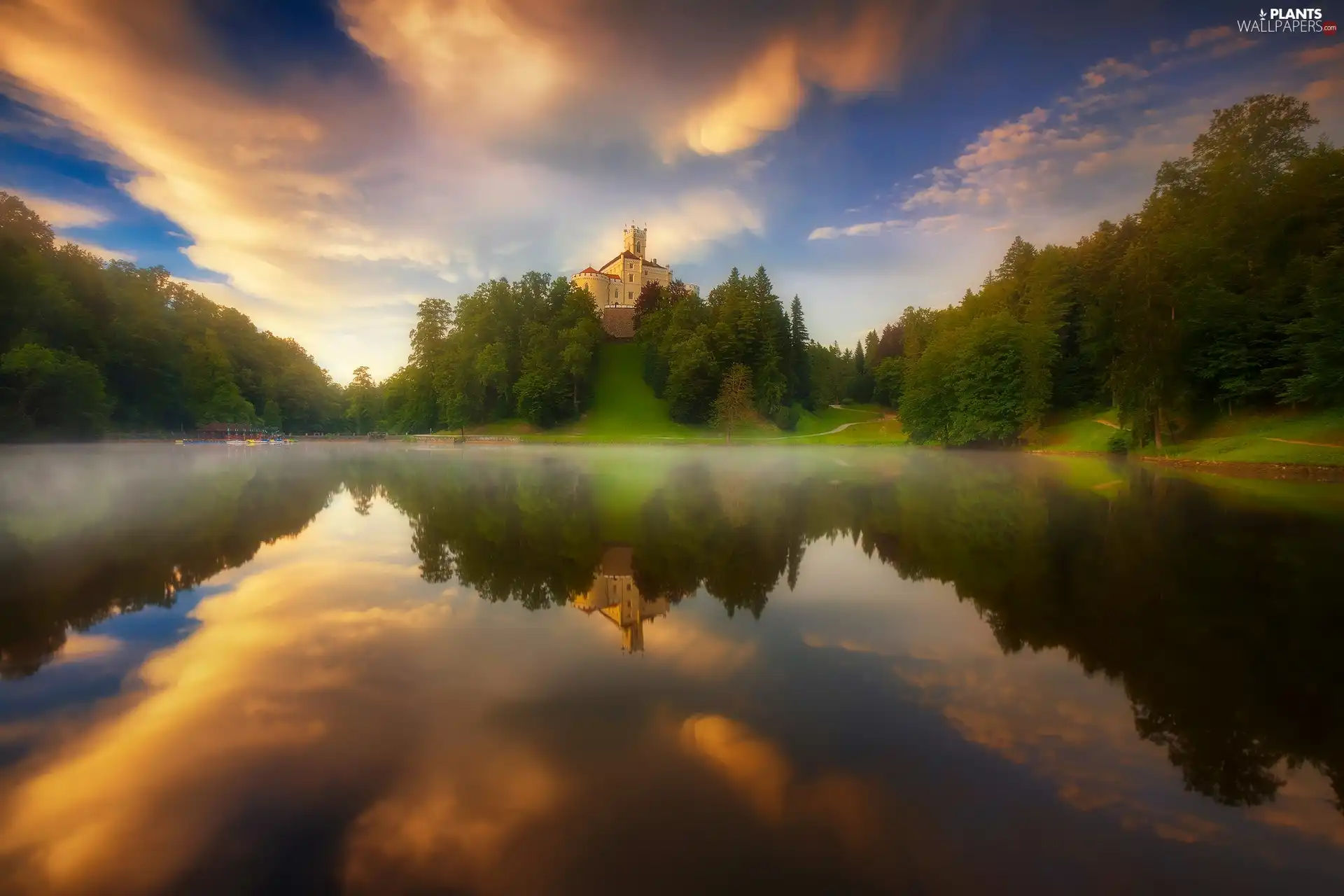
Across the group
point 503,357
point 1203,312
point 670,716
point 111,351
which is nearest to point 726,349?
point 503,357

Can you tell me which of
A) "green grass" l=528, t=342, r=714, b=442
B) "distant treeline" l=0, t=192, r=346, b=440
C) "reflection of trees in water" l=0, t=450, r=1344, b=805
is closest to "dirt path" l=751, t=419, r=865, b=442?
"green grass" l=528, t=342, r=714, b=442

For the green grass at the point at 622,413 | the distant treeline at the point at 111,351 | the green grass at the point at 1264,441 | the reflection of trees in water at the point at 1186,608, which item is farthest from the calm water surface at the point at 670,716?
the green grass at the point at 622,413

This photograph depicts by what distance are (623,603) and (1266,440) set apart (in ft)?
146

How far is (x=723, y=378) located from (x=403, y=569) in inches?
2848

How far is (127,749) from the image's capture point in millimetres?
4895

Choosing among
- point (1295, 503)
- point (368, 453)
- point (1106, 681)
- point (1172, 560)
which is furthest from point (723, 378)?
point (1106, 681)

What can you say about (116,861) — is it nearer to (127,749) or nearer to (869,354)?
(127,749)

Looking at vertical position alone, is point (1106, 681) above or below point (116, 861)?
below

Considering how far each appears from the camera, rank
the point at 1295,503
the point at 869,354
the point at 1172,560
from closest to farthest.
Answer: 1. the point at 1172,560
2. the point at 1295,503
3. the point at 869,354

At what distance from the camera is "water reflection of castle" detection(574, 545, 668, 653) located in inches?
→ 306

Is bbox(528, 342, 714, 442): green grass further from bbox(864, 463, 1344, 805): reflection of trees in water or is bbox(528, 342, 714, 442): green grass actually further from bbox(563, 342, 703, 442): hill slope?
bbox(864, 463, 1344, 805): reflection of trees in water

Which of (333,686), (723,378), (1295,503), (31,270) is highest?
(31,270)

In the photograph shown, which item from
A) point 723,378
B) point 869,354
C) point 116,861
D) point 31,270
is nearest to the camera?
point 116,861

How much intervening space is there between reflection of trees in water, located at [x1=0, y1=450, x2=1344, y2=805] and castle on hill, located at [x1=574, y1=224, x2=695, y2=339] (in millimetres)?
103313
